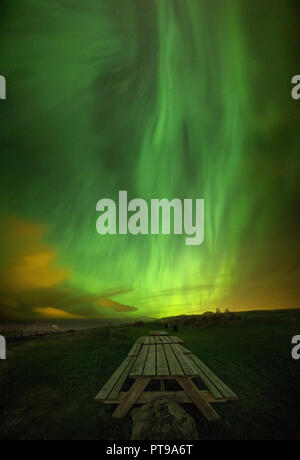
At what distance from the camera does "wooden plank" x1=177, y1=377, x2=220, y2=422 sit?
3.65m

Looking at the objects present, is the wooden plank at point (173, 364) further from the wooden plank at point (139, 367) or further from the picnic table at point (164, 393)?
the wooden plank at point (139, 367)

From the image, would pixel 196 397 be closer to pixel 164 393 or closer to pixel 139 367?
pixel 164 393

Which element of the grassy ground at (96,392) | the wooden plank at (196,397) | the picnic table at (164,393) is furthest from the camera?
the grassy ground at (96,392)

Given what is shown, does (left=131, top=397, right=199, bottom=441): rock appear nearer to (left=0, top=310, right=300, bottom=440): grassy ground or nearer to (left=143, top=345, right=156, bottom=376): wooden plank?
(left=0, top=310, right=300, bottom=440): grassy ground

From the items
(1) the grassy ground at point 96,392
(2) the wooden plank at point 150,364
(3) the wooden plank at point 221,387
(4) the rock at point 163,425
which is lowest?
(1) the grassy ground at point 96,392

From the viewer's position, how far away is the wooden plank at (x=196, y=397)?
12.0ft

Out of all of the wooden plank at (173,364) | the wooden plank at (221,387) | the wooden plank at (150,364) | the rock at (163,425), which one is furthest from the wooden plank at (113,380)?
the wooden plank at (221,387)

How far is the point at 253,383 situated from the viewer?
19.3ft

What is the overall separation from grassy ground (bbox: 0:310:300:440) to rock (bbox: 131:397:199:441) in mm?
370

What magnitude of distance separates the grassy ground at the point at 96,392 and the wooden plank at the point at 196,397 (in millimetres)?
172

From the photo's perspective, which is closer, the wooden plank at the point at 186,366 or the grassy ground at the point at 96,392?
the wooden plank at the point at 186,366

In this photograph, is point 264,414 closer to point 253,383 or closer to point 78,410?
point 253,383
